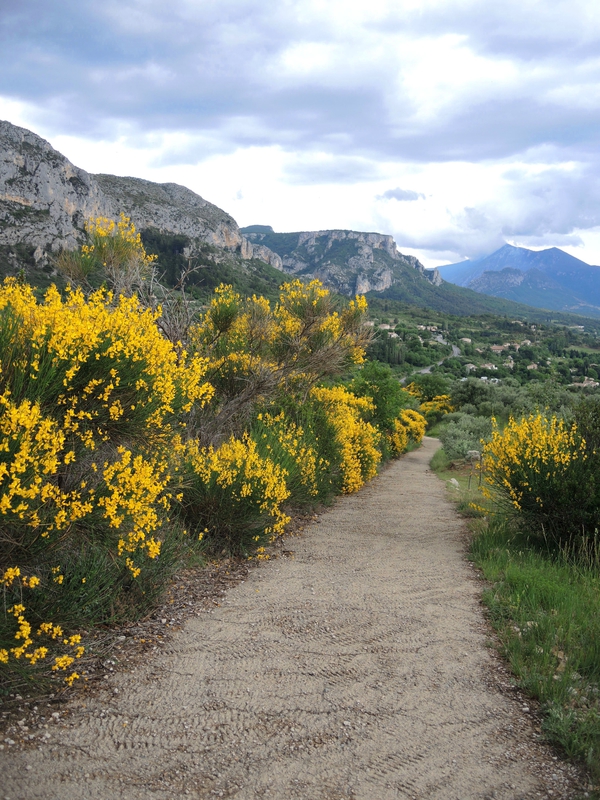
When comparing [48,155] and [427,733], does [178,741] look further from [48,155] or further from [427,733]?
[48,155]

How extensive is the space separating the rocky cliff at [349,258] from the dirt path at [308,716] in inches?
5855

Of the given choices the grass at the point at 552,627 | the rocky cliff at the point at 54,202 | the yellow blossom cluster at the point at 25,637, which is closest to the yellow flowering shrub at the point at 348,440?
the grass at the point at 552,627

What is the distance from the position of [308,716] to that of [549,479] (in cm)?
470

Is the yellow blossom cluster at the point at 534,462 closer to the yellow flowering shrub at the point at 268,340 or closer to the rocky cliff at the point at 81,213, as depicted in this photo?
the yellow flowering shrub at the point at 268,340

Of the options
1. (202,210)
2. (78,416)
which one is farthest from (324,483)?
(202,210)

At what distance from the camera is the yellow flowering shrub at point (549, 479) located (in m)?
6.46

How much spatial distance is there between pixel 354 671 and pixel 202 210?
116858 millimetres

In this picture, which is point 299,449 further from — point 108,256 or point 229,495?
point 108,256

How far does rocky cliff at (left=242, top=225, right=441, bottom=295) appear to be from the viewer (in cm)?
16200

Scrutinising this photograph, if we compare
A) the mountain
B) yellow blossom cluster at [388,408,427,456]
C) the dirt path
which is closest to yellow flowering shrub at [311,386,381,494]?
the mountain

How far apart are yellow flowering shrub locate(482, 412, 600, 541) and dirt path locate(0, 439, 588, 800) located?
1976mm

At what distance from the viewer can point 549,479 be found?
6629mm

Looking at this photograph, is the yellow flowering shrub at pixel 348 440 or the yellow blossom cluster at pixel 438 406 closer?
the yellow flowering shrub at pixel 348 440

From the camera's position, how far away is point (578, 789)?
9.06 ft
